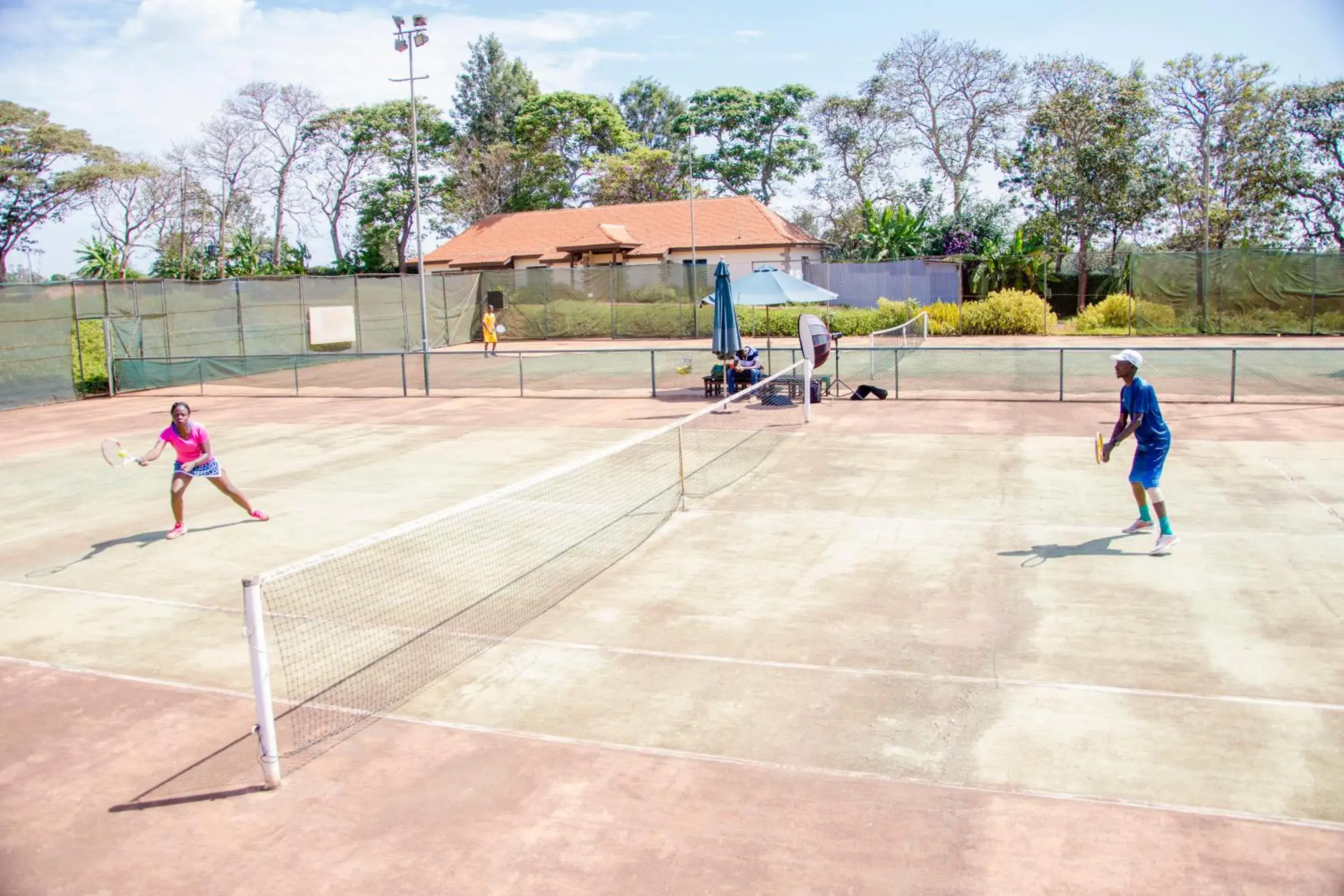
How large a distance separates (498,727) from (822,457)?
372 inches

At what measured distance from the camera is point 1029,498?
1253 centimetres

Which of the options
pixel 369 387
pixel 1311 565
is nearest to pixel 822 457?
pixel 1311 565

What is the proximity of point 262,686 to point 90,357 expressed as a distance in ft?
82.9

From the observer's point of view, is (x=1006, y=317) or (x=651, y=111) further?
(x=651, y=111)

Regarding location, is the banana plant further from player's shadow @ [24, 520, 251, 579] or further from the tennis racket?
the tennis racket

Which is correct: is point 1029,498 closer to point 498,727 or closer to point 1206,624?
point 1206,624

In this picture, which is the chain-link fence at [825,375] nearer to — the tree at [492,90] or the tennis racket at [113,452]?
the tennis racket at [113,452]

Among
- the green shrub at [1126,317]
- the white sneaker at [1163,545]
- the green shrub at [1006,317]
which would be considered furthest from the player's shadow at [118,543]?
the green shrub at [1126,317]

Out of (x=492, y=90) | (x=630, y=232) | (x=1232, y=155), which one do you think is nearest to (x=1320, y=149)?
(x=1232, y=155)

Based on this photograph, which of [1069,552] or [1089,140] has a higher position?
[1089,140]

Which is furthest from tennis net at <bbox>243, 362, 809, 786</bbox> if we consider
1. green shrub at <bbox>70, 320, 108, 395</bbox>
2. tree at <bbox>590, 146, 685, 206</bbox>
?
tree at <bbox>590, 146, 685, 206</bbox>

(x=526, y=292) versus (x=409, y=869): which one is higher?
(x=526, y=292)

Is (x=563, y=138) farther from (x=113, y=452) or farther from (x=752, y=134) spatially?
(x=113, y=452)

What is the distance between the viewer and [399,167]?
2566 inches
